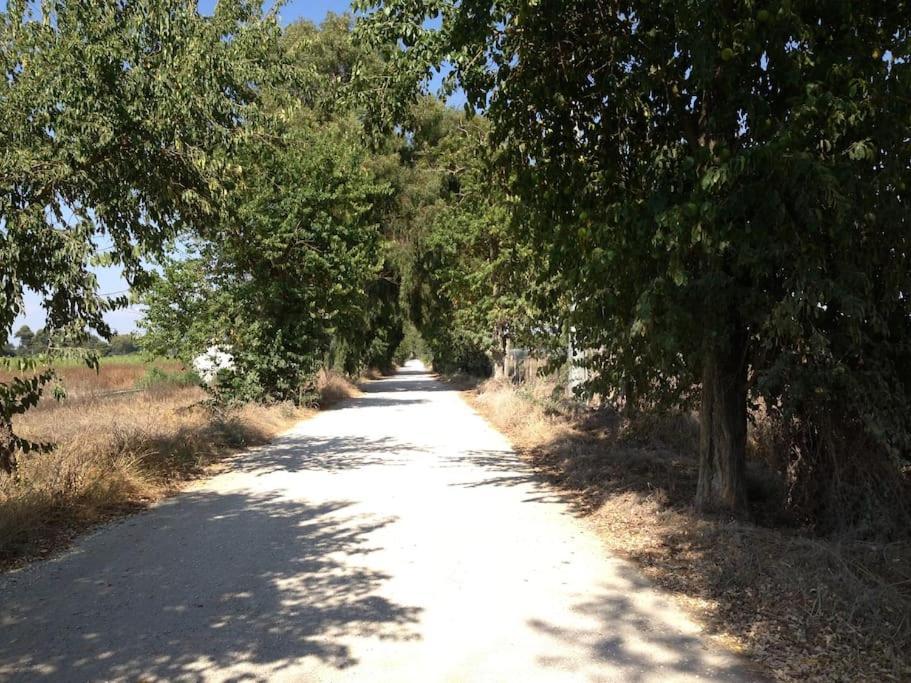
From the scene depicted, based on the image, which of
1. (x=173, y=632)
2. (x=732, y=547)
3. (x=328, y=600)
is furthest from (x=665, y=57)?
(x=173, y=632)

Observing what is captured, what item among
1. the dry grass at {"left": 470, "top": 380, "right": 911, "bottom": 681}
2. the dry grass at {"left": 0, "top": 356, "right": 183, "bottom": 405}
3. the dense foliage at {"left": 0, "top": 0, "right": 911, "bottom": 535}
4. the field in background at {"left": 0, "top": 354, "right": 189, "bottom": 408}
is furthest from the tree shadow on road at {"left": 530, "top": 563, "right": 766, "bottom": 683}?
the dry grass at {"left": 0, "top": 356, "right": 183, "bottom": 405}

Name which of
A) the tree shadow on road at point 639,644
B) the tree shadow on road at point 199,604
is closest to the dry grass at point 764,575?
the tree shadow on road at point 639,644

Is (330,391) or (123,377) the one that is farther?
(123,377)

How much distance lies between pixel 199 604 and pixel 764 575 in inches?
154

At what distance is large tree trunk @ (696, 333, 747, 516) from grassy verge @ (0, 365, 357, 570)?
5.99 metres

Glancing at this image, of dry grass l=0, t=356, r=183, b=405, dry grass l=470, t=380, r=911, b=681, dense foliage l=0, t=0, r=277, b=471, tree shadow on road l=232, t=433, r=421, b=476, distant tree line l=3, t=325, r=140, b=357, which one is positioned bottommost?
tree shadow on road l=232, t=433, r=421, b=476

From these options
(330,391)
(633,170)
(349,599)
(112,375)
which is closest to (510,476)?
(633,170)

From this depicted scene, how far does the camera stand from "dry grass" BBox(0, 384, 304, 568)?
670 centimetres

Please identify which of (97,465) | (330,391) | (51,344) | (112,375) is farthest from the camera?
(112,375)

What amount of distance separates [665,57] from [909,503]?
4271 millimetres

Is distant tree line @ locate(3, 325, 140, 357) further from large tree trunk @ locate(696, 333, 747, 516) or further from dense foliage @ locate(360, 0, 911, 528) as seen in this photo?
large tree trunk @ locate(696, 333, 747, 516)

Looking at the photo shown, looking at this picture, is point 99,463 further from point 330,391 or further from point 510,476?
point 330,391

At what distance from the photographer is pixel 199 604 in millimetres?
5016

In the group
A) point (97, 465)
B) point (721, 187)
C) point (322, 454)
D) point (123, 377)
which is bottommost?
point (322, 454)
